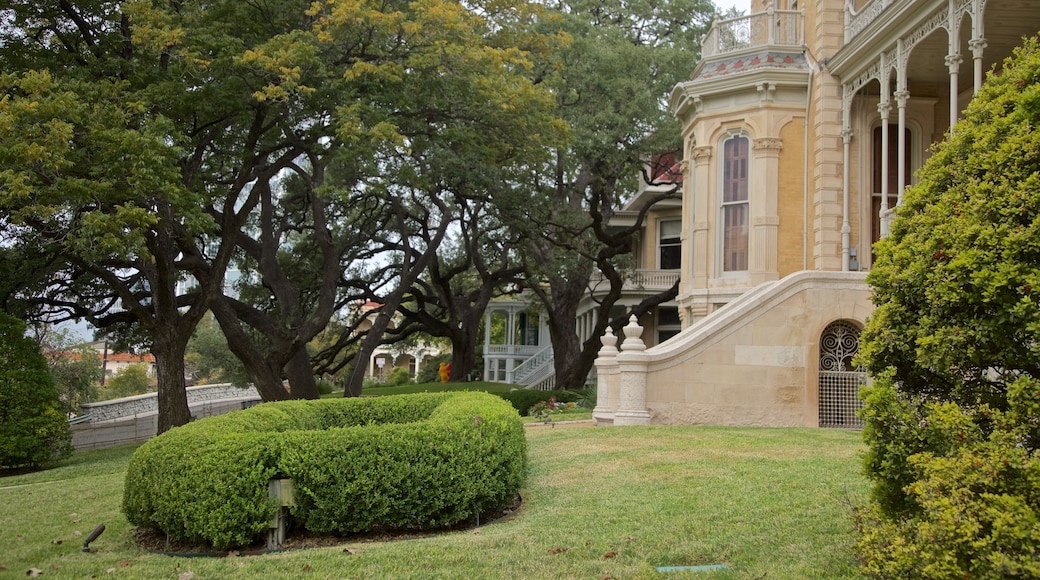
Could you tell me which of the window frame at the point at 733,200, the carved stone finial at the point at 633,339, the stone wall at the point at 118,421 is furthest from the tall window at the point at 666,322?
the carved stone finial at the point at 633,339

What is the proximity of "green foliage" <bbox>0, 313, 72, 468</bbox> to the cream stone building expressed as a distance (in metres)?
9.87

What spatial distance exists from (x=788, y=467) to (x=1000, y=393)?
4689 mm

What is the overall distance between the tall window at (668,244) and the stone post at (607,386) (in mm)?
19306

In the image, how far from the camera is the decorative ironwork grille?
15578mm

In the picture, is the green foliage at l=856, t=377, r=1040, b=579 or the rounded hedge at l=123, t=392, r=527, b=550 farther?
the rounded hedge at l=123, t=392, r=527, b=550

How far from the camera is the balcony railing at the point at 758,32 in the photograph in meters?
21.5

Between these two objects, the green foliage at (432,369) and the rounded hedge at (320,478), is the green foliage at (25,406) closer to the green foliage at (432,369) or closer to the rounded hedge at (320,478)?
the rounded hedge at (320,478)

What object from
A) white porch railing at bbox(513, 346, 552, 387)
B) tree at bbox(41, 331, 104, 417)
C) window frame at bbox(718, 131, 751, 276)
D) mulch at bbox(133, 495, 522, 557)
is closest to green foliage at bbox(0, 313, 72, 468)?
mulch at bbox(133, 495, 522, 557)

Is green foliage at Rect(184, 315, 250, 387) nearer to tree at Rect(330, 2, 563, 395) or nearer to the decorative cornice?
tree at Rect(330, 2, 563, 395)

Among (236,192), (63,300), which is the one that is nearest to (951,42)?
(236,192)

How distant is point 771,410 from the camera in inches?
611

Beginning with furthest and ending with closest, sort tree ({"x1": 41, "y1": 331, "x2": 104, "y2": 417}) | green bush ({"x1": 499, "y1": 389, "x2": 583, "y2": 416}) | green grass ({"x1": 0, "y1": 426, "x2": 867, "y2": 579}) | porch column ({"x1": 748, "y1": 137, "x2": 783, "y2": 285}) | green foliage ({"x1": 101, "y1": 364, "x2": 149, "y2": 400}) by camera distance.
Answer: green foliage ({"x1": 101, "y1": 364, "x2": 149, "y2": 400}) < tree ({"x1": 41, "y1": 331, "x2": 104, "y2": 417}) < green bush ({"x1": 499, "y1": 389, "x2": 583, "y2": 416}) < porch column ({"x1": 748, "y1": 137, "x2": 783, "y2": 285}) < green grass ({"x1": 0, "y1": 426, "x2": 867, "y2": 579})

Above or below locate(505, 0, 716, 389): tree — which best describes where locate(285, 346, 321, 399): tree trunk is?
below

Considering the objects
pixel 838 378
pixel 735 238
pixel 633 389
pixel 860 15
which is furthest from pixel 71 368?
pixel 860 15
